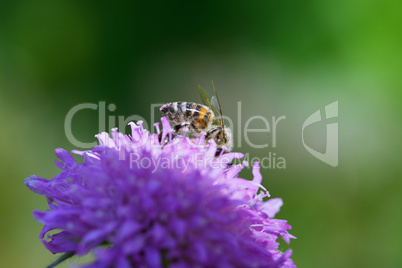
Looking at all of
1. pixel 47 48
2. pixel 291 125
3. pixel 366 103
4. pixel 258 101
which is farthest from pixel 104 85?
pixel 366 103

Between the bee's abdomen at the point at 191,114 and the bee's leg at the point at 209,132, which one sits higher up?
the bee's abdomen at the point at 191,114

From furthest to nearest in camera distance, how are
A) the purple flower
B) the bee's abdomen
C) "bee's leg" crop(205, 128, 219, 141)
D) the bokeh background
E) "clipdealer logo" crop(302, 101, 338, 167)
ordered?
"clipdealer logo" crop(302, 101, 338, 167), the bokeh background, the bee's abdomen, "bee's leg" crop(205, 128, 219, 141), the purple flower

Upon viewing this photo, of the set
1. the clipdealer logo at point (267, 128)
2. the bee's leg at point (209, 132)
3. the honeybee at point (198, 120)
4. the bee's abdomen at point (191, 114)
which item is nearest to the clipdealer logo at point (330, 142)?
the clipdealer logo at point (267, 128)

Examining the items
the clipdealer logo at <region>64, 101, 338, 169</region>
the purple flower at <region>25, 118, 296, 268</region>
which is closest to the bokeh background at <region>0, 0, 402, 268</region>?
the clipdealer logo at <region>64, 101, 338, 169</region>

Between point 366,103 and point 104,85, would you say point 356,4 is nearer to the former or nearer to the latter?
point 366,103

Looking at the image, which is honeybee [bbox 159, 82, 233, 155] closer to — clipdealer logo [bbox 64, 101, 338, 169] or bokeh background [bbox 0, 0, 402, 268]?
bokeh background [bbox 0, 0, 402, 268]

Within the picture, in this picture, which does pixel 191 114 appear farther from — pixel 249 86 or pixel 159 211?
pixel 249 86

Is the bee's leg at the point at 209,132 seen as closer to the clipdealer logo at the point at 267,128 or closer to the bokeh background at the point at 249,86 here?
the bokeh background at the point at 249,86
